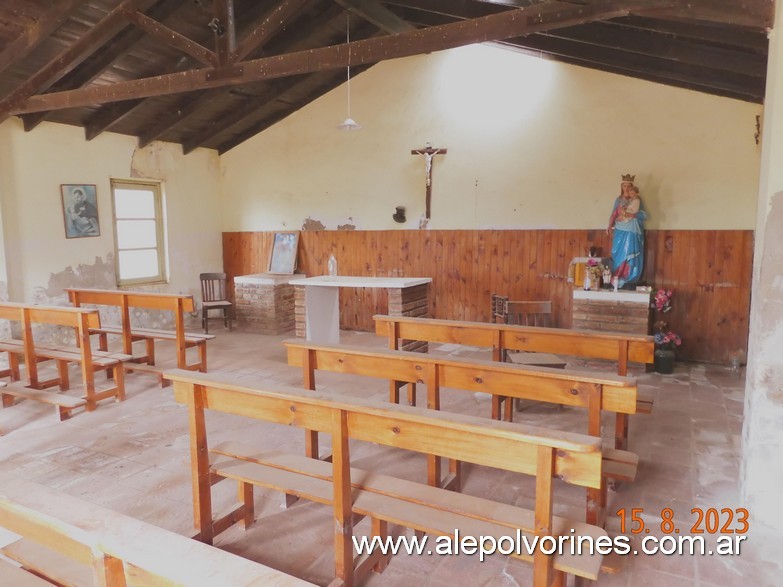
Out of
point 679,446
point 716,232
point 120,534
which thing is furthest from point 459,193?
point 120,534

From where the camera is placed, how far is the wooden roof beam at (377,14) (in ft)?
18.1

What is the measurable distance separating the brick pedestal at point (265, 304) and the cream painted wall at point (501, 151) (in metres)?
1.16

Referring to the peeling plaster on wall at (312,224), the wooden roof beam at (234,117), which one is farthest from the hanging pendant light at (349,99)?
the peeling plaster on wall at (312,224)

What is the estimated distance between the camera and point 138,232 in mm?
7660

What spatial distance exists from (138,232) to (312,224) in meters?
2.49

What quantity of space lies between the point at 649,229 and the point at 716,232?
2.16ft

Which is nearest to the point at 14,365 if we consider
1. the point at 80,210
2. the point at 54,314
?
the point at 54,314

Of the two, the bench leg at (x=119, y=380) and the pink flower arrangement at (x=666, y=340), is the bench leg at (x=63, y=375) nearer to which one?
the bench leg at (x=119, y=380)

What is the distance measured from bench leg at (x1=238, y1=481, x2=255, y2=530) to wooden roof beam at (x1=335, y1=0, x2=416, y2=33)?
4.78 metres

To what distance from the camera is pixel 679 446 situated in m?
3.67

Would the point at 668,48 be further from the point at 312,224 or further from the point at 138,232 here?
the point at 138,232

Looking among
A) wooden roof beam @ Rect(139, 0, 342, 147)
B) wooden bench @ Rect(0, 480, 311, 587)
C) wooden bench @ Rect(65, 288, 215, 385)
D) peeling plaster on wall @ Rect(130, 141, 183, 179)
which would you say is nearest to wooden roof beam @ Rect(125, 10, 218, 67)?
wooden roof beam @ Rect(139, 0, 342, 147)

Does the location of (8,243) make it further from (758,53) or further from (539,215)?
(758,53)

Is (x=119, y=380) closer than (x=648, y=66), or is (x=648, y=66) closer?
(x=119, y=380)
